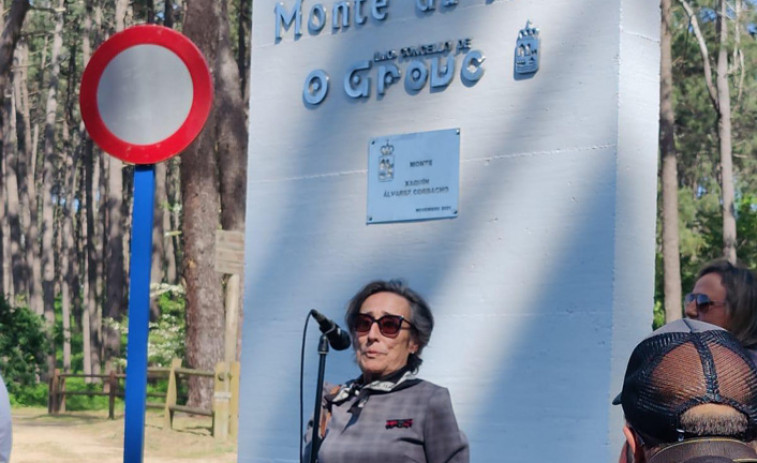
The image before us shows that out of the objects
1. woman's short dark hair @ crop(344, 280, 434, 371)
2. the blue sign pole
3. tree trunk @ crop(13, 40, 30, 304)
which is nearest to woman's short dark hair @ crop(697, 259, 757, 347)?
woman's short dark hair @ crop(344, 280, 434, 371)

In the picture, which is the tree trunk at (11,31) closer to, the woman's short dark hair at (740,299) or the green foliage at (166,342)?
the green foliage at (166,342)

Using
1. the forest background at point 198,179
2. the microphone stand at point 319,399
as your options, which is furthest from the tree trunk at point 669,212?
the microphone stand at point 319,399

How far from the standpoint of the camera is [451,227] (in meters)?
6.37

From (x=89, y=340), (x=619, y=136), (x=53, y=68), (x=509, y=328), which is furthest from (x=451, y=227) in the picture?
(x=89, y=340)

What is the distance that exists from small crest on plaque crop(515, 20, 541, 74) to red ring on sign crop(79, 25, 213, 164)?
1.76 metres

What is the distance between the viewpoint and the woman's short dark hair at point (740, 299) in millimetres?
4750

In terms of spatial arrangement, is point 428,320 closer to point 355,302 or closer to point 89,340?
point 355,302

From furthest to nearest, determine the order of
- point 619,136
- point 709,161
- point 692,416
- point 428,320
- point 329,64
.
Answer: point 709,161 → point 329,64 → point 619,136 → point 428,320 → point 692,416

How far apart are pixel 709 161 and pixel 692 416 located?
5353cm

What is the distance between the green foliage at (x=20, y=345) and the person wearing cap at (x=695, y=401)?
2465cm

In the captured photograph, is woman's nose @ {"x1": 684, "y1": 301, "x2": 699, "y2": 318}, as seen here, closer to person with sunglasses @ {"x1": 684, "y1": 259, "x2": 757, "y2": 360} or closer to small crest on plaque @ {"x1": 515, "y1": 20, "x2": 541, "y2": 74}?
person with sunglasses @ {"x1": 684, "y1": 259, "x2": 757, "y2": 360}

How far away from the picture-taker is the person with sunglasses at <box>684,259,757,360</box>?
4.78 meters

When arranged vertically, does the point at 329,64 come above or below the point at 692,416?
above

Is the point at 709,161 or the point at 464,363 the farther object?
the point at 709,161
